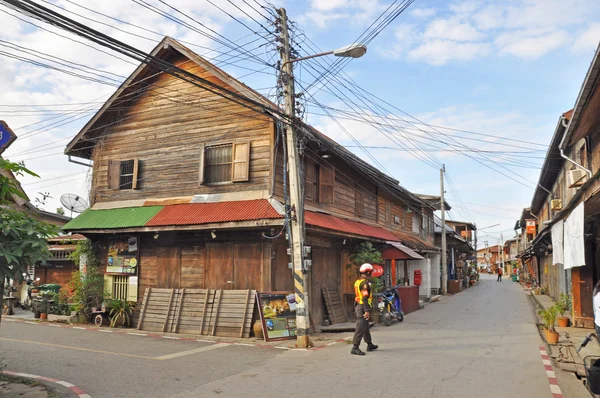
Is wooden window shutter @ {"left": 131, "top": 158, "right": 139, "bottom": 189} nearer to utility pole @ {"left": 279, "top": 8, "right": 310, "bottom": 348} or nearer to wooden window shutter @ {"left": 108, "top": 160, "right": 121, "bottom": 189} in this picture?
wooden window shutter @ {"left": 108, "top": 160, "right": 121, "bottom": 189}

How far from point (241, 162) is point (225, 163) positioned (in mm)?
767

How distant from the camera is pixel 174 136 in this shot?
16484 millimetres

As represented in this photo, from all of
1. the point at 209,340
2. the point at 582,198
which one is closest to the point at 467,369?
the point at 582,198

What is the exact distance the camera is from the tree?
6635 millimetres

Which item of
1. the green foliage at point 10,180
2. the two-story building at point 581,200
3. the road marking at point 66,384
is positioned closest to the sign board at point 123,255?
the road marking at point 66,384

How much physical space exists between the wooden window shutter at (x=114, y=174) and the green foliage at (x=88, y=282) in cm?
220

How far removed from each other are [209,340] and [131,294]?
4.36 metres

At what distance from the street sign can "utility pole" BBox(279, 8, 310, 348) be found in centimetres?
638

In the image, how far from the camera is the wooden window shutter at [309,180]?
54.3ft

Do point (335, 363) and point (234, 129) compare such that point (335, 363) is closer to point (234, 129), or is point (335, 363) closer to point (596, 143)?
point (234, 129)

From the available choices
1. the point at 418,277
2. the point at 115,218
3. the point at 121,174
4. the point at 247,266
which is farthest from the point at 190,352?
the point at 418,277

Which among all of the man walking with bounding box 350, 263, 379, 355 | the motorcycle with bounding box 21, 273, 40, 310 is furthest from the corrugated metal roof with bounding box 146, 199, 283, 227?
the motorcycle with bounding box 21, 273, 40, 310

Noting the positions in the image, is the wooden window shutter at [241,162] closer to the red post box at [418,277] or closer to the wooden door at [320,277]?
the wooden door at [320,277]

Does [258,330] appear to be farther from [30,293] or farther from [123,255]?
[30,293]
